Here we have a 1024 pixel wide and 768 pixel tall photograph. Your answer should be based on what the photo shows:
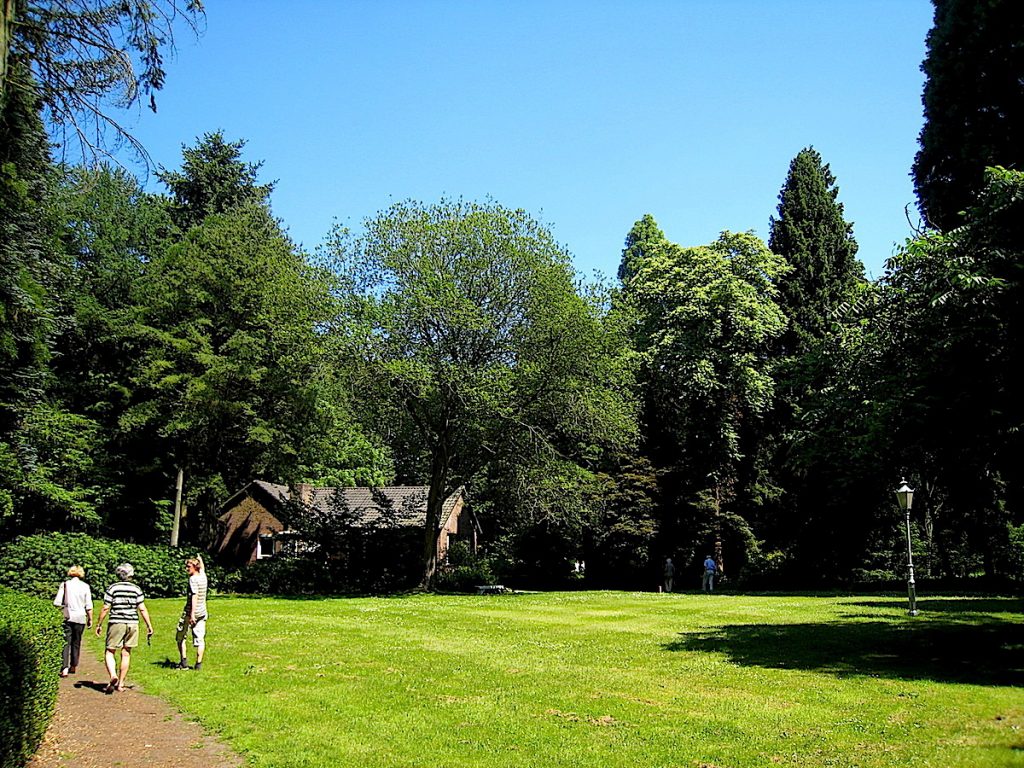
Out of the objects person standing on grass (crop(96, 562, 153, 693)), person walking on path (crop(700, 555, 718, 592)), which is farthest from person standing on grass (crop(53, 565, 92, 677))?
person walking on path (crop(700, 555, 718, 592))

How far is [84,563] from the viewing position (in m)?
30.3

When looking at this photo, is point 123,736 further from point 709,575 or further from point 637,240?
point 637,240

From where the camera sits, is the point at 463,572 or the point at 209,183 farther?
the point at 209,183

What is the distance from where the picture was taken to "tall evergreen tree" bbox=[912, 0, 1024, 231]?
818 inches

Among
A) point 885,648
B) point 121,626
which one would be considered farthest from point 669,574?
point 121,626

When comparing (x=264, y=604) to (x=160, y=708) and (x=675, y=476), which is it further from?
(x=675, y=476)

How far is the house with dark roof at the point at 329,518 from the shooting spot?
39.5 m

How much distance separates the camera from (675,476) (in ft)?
142

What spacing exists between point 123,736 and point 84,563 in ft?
76.6

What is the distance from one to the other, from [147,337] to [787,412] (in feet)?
105

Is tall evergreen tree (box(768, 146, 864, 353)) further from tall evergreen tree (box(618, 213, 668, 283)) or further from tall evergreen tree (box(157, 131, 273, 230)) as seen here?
tall evergreen tree (box(157, 131, 273, 230))

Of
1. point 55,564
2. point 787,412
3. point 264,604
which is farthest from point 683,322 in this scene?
point 55,564

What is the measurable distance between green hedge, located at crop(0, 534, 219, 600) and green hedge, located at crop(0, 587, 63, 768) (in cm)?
2267

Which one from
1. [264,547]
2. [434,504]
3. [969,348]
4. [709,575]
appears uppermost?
[969,348]
